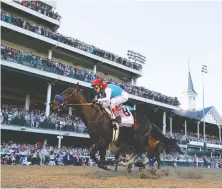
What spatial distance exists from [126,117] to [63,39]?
2341 centimetres

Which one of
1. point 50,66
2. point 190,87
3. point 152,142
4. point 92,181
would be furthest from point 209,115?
point 92,181

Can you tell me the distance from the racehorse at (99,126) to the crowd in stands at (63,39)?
2010cm

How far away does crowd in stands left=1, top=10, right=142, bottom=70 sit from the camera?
27469 mm

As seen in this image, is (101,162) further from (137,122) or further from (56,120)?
(56,120)

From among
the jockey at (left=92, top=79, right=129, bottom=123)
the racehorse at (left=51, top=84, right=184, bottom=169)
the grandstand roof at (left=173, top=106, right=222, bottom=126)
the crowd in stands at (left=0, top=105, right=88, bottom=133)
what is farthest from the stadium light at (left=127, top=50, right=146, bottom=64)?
the jockey at (left=92, top=79, right=129, bottom=123)

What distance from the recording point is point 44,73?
27344 millimetres

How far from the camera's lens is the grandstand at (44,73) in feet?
84.2

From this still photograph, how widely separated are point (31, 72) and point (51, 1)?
12.1 m

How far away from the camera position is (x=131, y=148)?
10.2m

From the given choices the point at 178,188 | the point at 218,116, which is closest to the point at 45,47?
the point at 178,188

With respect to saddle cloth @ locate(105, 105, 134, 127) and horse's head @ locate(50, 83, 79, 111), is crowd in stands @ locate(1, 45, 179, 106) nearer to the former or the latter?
horse's head @ locate(50, 83, 79, 111)

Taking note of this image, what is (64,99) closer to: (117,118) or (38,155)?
(117,118)

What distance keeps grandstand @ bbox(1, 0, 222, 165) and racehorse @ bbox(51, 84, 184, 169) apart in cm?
1511

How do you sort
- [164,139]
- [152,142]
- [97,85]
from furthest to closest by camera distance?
1. [164,139]
2. [152,142]
3. [97,85]
